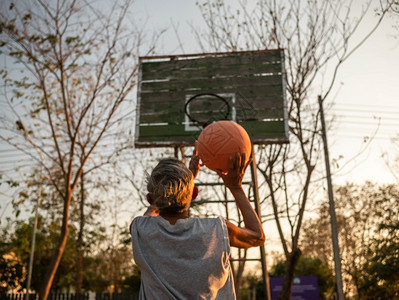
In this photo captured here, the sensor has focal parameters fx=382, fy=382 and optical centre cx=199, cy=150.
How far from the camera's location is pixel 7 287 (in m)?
17.7

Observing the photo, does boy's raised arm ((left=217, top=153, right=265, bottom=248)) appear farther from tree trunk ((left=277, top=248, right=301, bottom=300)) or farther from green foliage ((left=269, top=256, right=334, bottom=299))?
green foliage ((left=269, top=256, right=334, bottom=299))

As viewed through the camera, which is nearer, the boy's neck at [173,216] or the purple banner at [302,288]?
the boy's neck at [173,216]

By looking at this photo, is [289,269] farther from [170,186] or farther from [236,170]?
[170,186]

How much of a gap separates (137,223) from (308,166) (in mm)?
8024

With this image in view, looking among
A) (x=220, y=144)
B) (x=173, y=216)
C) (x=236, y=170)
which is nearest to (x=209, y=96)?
(x=220, y=144)

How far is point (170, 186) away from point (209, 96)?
19.8ft

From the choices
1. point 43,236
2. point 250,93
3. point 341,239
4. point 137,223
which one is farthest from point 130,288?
point 137,223

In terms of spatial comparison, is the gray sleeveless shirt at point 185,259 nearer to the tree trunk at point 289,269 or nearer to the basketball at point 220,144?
the basketball at point 220,144

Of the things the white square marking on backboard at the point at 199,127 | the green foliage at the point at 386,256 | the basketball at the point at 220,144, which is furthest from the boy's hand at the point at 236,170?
the green foliage at the point at 386,256

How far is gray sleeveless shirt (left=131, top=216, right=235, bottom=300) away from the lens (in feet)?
4.75

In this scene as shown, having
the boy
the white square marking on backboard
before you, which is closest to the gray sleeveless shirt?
the boy

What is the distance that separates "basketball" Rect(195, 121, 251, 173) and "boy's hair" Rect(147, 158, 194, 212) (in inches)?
54.5

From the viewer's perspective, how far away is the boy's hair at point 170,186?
59.4 inches

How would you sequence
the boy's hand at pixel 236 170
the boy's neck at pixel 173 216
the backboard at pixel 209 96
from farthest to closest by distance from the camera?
the backboard at pixel 209 96 → the boy's hand at pixel 236 170 → the boy's neck at pixel 173 216
